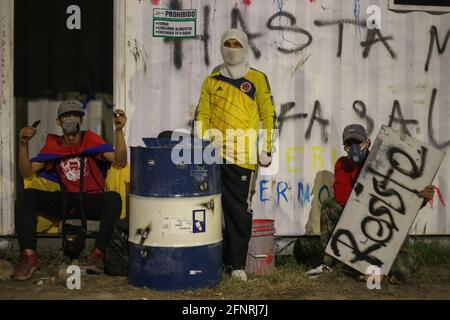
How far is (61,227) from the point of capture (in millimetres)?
6215

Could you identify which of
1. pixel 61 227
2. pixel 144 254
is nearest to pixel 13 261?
pixel 61 227

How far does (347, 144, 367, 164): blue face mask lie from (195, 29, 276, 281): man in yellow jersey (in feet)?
2.47

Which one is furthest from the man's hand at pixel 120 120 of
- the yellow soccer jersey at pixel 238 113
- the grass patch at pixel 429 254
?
the grass patch at pixel 429 254

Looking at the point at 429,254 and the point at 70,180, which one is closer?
the point at 70,180

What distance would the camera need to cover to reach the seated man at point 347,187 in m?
5.60

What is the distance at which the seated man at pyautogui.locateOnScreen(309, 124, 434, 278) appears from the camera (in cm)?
560

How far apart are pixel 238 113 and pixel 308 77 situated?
1184mm

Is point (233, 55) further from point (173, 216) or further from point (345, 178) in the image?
point (173, 216)

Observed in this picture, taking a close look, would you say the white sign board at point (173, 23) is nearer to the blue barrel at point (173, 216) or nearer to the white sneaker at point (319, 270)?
the blue barrel at point (173, 216)

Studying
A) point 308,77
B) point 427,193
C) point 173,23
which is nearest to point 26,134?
point 173,23

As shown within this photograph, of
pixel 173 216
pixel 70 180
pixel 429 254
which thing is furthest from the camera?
pixel 429 254

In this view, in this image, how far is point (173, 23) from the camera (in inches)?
245

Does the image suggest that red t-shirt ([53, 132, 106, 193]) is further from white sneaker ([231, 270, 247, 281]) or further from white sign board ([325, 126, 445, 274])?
white sign board ([325, 126, 445, 274])

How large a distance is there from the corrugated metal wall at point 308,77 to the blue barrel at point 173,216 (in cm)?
123
